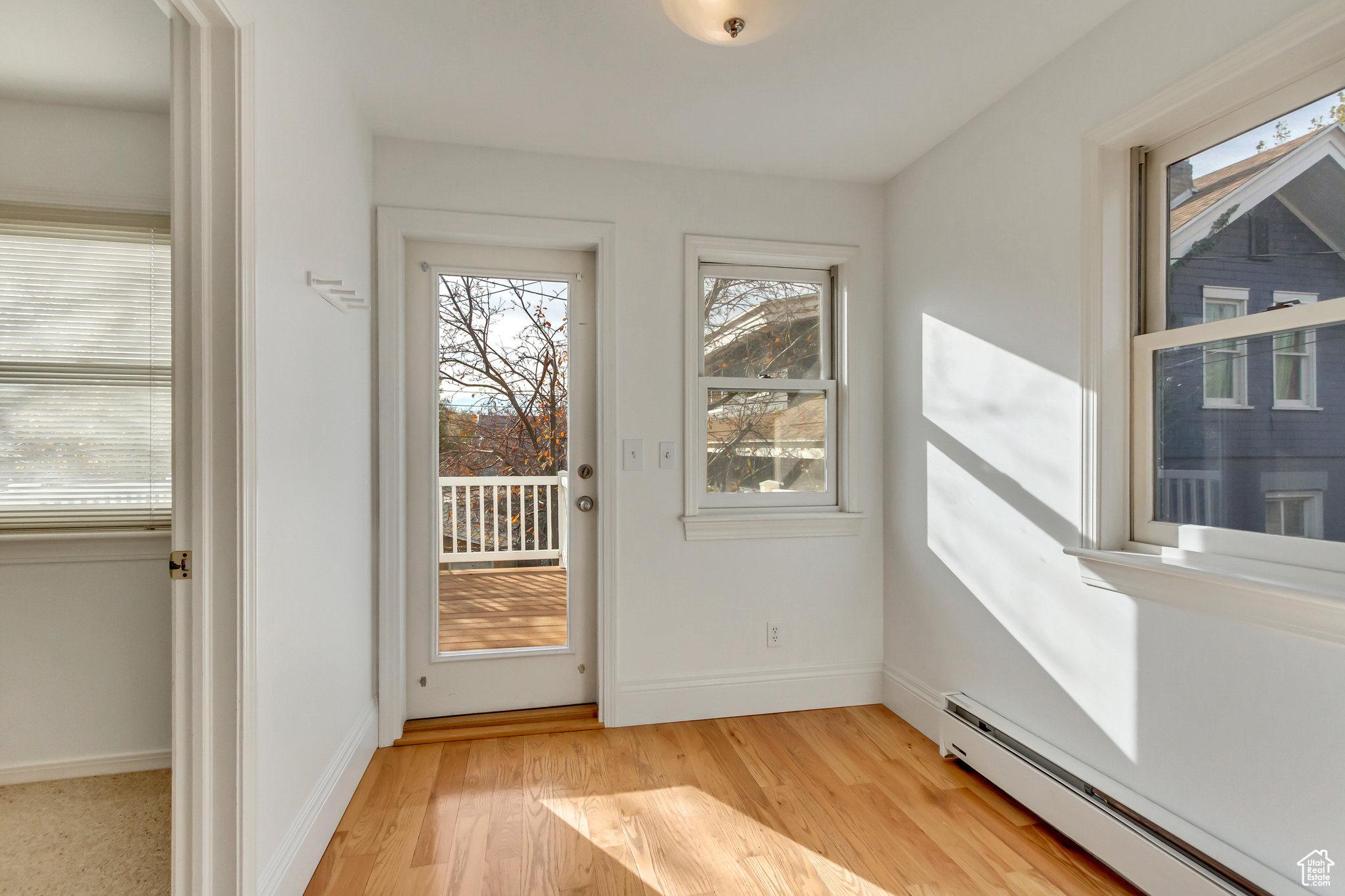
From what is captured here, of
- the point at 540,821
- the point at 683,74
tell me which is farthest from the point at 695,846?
the point at 683,74

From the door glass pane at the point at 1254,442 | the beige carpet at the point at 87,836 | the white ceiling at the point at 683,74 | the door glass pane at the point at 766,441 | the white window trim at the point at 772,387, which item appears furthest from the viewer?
the door glass pane at the point at 766,441

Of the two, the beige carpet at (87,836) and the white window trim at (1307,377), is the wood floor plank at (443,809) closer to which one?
the beige carpet at (87,836)

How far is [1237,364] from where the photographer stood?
156 cm

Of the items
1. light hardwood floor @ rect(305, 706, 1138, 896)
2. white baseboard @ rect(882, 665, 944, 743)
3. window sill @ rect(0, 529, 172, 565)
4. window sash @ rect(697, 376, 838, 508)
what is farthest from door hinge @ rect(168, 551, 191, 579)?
white baseboard @ rect(882, 665, 944, 743)

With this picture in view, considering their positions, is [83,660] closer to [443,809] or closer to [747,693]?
[443,809]

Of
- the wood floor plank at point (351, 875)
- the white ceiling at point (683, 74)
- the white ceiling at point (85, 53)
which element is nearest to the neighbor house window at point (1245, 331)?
the white ceiling at point (683, 74)

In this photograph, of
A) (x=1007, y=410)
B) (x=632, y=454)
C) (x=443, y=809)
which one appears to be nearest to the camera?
(x=443, y=809)

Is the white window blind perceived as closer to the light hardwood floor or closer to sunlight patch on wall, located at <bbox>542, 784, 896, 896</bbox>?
the light hardwood floor

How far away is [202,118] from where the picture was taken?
128 cm

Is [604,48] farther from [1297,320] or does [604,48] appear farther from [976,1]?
[1297,320]

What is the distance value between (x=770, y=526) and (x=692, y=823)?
3.97 feet

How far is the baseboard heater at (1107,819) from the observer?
141 centimetres

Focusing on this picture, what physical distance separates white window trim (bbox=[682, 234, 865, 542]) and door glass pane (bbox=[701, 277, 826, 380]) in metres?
0.06

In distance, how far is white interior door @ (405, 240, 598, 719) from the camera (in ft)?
8.47
